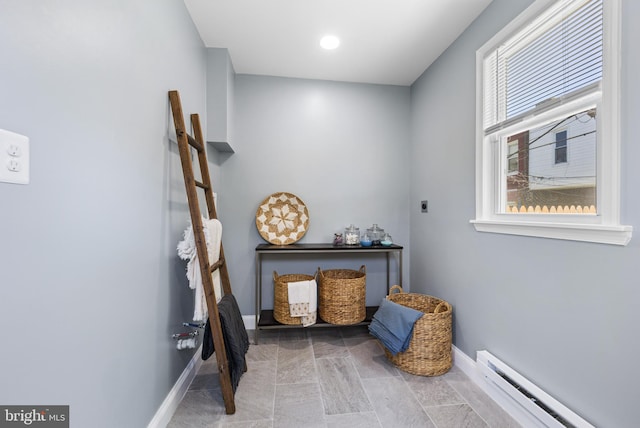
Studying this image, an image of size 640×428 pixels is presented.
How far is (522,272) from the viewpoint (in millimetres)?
1433

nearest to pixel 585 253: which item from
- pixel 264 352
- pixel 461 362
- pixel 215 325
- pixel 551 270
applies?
pixel 551 270

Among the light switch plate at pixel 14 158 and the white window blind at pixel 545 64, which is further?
the white window blind at pixel 545 64

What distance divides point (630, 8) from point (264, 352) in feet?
8.78

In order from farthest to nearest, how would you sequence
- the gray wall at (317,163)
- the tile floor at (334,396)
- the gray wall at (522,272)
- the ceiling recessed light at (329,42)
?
the gray wall at (317,163), the ceiling recessed light at (329,42), the tile floor at (334,396), the gray wall at (522,272)

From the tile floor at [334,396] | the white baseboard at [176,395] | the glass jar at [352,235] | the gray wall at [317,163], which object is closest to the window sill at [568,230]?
the tile floor at [334,396]

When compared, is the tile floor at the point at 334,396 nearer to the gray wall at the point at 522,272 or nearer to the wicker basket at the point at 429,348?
the wicker basket at the point at 429,348

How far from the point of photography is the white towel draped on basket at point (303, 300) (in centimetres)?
220

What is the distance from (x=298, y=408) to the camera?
4.98 ft

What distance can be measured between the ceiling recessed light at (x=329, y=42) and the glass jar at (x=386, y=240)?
1.66 metres

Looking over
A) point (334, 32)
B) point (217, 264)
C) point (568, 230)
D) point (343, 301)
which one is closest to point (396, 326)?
point (343, 301)

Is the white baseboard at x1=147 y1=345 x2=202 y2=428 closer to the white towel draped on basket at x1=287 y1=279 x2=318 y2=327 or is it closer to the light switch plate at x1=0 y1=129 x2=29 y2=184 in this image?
the white towel draped on basket at x1=287 y1=279 x2=318 y2=327

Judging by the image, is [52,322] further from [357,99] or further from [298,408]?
[357,99]

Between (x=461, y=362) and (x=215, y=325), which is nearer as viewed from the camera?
(x=215, y=325)

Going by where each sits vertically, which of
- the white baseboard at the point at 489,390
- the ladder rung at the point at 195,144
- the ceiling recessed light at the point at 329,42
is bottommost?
the white baseboard at the point at 489,390
